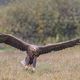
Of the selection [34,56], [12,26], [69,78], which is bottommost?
[12,26]

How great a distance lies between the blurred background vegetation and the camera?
1273 inches

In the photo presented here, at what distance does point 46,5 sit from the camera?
34125 millimetres

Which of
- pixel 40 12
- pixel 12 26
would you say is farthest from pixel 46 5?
pixel 12 26

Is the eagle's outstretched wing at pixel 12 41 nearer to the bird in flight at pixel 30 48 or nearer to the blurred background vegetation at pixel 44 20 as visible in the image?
the bird in flight at pixel 30 48

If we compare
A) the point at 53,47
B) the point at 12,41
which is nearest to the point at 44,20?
the point at 53,47

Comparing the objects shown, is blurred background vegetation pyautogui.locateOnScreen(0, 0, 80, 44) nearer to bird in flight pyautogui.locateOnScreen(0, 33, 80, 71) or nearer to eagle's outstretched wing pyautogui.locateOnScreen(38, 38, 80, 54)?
eagle's outstretched wing pyautogui.locateOnScreen(38, 38, 80, 54)

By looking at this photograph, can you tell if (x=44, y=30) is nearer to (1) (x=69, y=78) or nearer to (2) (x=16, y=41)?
(2) (x=16, y=41)

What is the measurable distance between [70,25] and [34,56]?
19751 mm

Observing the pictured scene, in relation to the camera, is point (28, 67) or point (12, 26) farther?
point (12, 26)

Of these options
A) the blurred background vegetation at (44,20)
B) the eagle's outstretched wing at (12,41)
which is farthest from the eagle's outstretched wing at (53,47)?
the blurred background vegetation at (44,20)

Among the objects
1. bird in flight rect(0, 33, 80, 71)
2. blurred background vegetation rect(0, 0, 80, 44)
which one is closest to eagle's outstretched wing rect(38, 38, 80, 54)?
bird in flight rect(0, 33, 80, 71)

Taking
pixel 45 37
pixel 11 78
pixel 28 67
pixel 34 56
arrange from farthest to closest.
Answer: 1. pixel 45 37
2. pixel 34 56
3. pixel 28 67
4. pixel 11 78

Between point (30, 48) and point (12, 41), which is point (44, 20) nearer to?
point (30, 48)

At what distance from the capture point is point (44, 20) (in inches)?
1313
